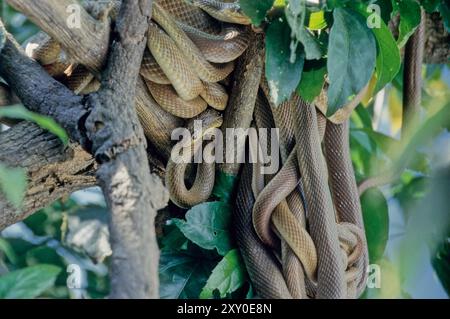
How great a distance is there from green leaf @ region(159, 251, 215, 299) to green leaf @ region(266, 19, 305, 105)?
501mm

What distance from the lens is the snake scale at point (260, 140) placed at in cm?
160

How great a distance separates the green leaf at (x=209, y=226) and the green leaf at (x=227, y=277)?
32 mm

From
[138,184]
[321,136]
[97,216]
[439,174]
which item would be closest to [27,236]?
[97,216]

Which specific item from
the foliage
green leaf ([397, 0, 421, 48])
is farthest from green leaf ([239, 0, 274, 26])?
the foliage

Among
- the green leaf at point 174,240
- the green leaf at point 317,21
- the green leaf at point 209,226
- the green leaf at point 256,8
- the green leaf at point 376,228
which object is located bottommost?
the green leaf at point 376,228

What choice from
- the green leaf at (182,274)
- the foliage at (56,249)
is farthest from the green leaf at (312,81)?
the foliage at (56,249)

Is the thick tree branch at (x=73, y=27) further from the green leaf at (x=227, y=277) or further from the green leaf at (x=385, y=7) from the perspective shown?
the green leaf at (x=385, y=7)

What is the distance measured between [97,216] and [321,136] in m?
1.15

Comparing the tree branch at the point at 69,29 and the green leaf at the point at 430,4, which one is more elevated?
the tree branch at the point at 69,29

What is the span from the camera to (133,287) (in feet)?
3.41

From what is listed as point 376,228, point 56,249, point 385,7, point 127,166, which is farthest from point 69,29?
point 56,249

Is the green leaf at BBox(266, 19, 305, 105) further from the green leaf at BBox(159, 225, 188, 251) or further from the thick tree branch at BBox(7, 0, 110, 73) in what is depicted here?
the green leaf at BBox(159, 225, 188, 251)

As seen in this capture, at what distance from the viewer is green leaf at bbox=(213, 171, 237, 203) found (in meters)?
1.75

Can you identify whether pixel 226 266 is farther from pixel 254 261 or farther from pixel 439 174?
pixel 439 174
